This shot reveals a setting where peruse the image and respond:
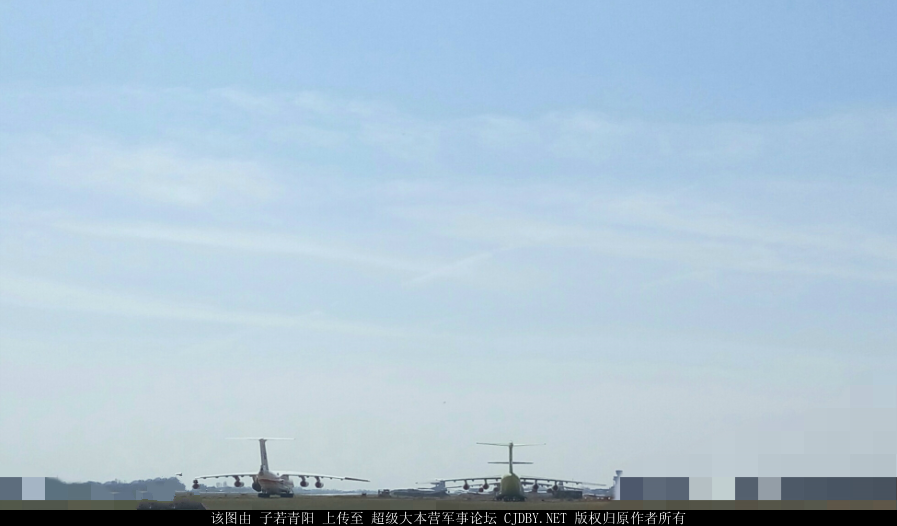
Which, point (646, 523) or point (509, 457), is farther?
point (509, 457)

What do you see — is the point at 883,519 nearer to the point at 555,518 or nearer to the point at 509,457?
the point at 555,518

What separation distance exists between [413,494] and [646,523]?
116 m

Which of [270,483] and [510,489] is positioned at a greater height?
[270,483]

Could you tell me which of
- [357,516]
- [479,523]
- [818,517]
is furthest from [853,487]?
[357,516]

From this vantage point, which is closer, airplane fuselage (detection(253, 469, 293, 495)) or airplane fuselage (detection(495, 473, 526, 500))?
airplane fuselage (detection(253, 469, 293, 495))

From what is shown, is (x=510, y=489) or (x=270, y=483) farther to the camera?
(x=510, y=489)

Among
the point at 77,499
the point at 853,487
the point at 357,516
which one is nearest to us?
the point at 357,516

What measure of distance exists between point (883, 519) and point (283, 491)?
82.7 metres

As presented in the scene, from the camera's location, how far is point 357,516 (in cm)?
4119

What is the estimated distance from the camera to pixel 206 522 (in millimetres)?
39938

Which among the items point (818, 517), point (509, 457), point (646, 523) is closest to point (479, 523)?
point (646, 523)

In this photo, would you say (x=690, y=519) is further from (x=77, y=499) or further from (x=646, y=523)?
(x=77, y=499)

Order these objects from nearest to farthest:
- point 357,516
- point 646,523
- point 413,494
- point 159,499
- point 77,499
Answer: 1. point 646,523
2. point 357,516
3. point 77,499
4. point 159,499
5. point 413,494

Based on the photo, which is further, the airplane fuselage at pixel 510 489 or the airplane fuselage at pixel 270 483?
the airplane fuselage at pixel 510 489
